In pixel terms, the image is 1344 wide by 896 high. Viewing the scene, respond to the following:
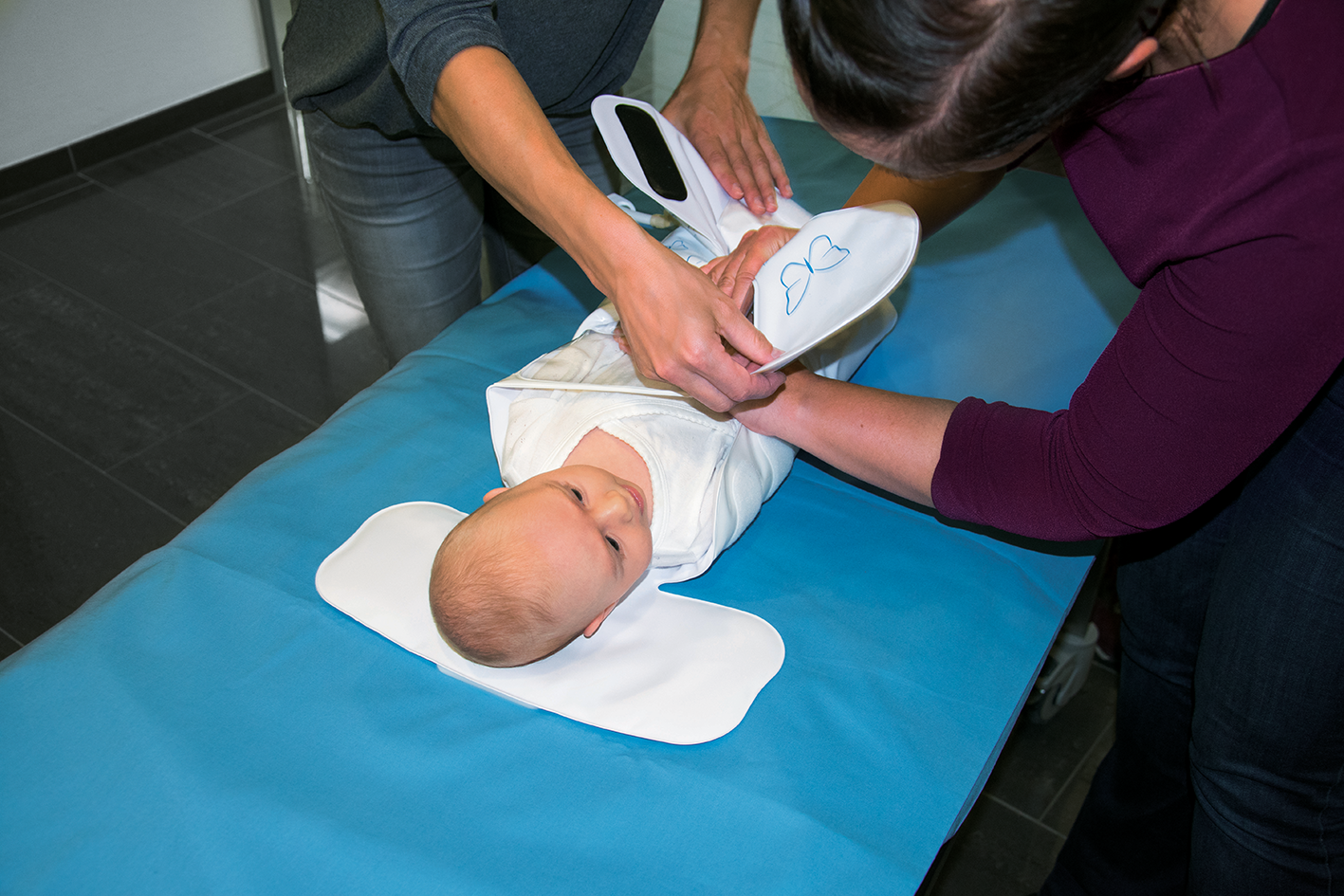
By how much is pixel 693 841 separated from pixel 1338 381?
86cm

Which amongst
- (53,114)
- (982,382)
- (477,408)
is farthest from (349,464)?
(53,114)

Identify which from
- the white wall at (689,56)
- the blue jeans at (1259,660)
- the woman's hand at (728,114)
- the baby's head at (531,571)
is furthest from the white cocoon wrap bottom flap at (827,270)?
the white wall at (689,56)

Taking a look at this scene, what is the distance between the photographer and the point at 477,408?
1.59 metres

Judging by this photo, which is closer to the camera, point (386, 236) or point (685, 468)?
point (685, 468)

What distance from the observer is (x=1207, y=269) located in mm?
856

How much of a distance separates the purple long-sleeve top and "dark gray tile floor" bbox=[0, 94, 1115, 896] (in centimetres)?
104

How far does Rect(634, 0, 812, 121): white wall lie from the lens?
3684 mm

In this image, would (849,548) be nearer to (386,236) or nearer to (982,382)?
(982,382)

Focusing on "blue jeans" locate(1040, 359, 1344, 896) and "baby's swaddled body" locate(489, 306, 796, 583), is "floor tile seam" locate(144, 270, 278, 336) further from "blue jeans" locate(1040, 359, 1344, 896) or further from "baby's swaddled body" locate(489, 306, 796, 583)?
"blue jeans" locate(1040, 359, 1344, 896)

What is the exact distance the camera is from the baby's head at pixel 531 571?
46.8 inches

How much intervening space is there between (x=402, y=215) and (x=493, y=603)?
72 cm

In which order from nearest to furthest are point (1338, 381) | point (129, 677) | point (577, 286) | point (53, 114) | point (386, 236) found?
1. point (1338, 381)
2. point (129, 677)
3. point (386, 236)
4. point (577, 286)
5. point (53, 114)

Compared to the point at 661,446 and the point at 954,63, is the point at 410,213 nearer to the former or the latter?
the point at 661,446

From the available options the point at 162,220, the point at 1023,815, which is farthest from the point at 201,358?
the point at 1023,815
